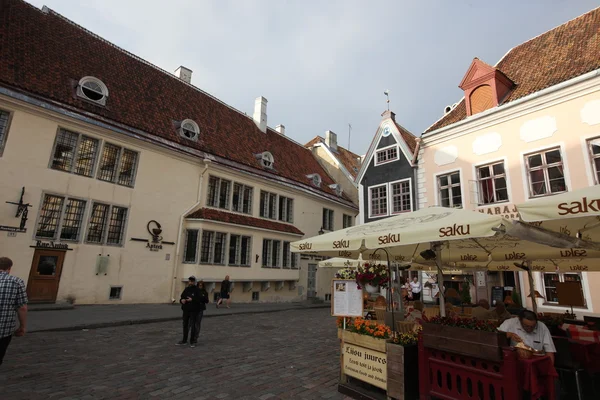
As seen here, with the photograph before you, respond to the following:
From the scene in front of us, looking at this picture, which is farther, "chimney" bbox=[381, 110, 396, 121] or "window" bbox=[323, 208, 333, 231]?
"window" bbox=[323, 208, 333, 231]

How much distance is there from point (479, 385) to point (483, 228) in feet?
6.89

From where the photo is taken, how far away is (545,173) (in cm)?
1292

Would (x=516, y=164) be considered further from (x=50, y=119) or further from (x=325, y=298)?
(x=50, y=119)

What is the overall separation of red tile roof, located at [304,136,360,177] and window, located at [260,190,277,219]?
11598 mm

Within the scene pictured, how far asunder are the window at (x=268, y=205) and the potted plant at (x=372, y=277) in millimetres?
17528

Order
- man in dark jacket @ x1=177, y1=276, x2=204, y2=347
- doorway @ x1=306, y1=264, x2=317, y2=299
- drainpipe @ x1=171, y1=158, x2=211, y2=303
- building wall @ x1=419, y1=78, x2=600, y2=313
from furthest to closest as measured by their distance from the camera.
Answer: doorway @ x1=306, y1=264, x2=317, y2=299 < drainpipe @ x1=171, y1=158, x2=211, y2=303 < building wall @ x1=419, y1=78, x2=600, y2=313 < man in dark jacket @ x1=177, y1=276, x2=204, y2=347

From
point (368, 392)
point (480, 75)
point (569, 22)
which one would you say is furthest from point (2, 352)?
point (569, 22)

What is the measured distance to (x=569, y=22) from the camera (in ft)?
52.0

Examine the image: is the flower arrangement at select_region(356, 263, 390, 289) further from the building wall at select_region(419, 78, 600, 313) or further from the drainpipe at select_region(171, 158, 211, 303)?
the drainpipe at select_region(171, 158, 211, 303)

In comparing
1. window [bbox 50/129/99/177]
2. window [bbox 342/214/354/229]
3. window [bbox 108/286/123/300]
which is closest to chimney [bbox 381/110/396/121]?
window [bbox 342/214/354/229]

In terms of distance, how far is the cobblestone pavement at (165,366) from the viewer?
514cm

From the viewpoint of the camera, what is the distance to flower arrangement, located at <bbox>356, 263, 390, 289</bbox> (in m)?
5.89

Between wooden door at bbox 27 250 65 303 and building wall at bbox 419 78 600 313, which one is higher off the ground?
building wall at bbox 419 78 600 313

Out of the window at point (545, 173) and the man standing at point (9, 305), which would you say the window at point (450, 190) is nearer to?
the window at point (545, 173)
